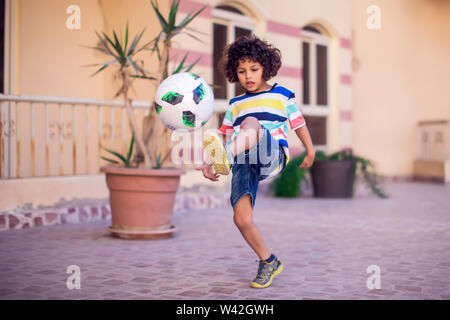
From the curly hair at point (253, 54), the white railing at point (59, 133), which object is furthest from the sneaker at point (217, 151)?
the white railing at point (59, 133)

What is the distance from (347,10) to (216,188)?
519 centimetres

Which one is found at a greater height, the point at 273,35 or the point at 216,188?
the point at 273,35

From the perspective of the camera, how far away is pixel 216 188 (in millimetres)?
7789

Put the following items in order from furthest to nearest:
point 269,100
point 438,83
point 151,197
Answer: point 438,83 → point 151,197 → point 269,100

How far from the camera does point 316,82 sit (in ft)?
34.5

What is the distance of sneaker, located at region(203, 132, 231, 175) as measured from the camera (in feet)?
9.81

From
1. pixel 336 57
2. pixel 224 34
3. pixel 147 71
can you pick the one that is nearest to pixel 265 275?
pixel 147 71

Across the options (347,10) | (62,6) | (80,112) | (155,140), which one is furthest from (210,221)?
(347,10)

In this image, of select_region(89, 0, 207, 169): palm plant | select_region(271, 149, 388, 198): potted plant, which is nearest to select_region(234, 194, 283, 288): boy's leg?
select_region(89, 0, 207, 169): palm plant

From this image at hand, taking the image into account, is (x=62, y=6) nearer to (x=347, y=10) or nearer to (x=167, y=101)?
(x=167, y=101)

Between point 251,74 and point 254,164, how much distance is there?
56 cm

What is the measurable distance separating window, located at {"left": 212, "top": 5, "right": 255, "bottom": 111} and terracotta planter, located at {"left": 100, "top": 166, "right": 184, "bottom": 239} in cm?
341

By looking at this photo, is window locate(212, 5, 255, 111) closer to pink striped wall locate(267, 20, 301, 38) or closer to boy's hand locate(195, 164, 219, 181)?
pink striped wall locate(267, 20, 301, 38)

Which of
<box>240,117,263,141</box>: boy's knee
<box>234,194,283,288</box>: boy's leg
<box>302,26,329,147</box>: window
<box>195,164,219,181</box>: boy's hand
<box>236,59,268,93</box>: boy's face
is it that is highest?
<box>302,26,329,147</box>: window
